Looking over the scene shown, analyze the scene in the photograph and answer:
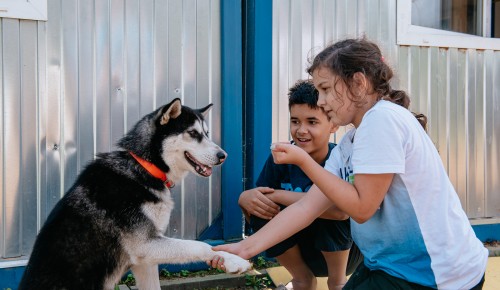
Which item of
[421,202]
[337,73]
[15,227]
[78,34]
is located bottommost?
[15,227]

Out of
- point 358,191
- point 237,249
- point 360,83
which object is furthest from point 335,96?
point 237,249

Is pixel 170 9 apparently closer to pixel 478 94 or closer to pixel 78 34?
pixel 78 34

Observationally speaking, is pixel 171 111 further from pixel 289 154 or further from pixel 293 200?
pixel 289 154

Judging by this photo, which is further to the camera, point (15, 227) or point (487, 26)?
point (487, 26)

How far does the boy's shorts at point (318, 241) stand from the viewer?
3141mm

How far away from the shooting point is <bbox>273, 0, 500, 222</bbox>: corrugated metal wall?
189 inches

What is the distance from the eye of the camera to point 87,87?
13.5 feet

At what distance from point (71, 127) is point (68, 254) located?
147 centimetres

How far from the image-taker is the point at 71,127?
406 cm

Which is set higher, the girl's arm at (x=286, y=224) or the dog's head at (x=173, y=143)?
the dog's head at (x=173, y=143)

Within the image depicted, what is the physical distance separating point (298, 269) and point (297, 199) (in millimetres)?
561

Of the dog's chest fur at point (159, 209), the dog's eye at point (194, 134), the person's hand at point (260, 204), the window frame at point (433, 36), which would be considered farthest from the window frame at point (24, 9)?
the window frame at point (433, 36)

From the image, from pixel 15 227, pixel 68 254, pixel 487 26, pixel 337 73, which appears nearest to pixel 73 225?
pixel 68 254

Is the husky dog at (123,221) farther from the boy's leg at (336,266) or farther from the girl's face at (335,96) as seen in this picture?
the girl's face at (335,96)
